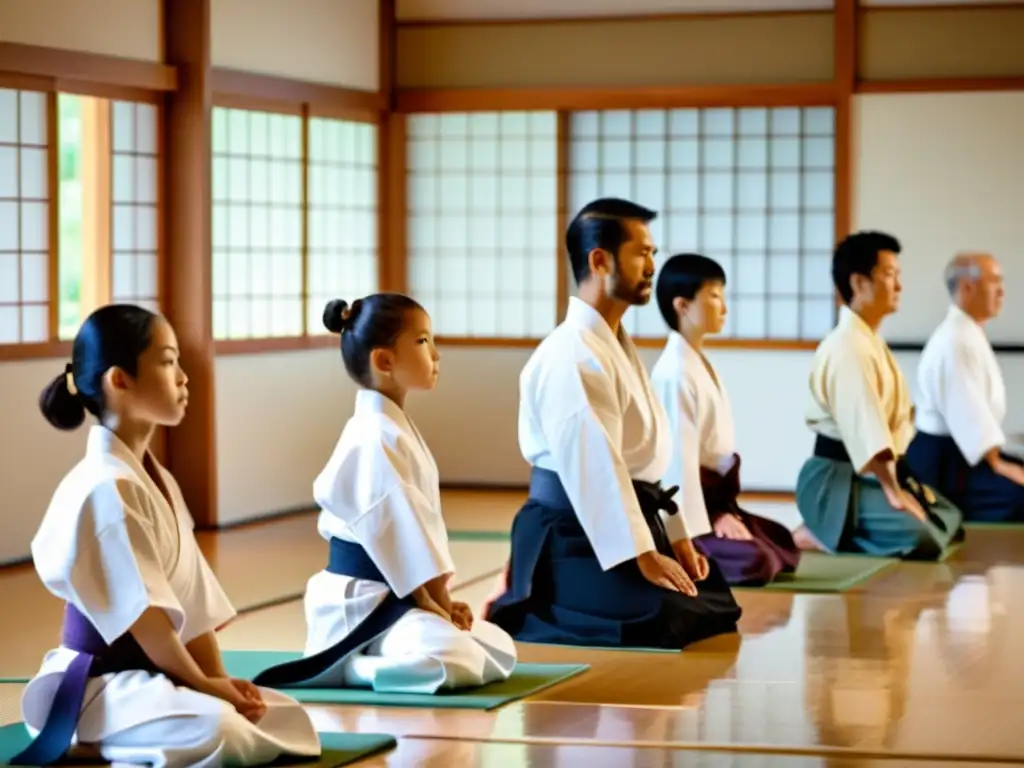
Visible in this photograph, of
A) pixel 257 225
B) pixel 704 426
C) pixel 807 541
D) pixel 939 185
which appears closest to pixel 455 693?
pixel 704 426

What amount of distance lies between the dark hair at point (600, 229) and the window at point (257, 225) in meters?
3.48

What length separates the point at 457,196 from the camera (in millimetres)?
10359

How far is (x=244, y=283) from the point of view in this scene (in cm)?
902

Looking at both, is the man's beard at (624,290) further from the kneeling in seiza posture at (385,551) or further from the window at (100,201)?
the window at (100,201)

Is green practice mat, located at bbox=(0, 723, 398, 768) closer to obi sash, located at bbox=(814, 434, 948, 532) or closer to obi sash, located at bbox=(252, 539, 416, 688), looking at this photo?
obi sash, located at bbox=(252, 539, 416, 688)

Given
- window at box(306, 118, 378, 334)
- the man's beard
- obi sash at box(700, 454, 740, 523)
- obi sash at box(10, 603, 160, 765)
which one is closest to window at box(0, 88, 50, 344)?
window at box(306, 118, 378, 334)

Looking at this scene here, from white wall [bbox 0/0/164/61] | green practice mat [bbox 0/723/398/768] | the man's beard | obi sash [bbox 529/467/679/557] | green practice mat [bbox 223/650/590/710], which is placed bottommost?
green practice mat [bbox 223/650/590/710]

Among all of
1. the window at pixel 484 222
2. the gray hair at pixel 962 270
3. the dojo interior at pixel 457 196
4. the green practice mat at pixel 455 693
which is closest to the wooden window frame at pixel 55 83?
the dojo interior at pixel 457 196

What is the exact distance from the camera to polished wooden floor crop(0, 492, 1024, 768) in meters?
4.20

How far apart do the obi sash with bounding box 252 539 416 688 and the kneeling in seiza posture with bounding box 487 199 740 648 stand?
0.80 meters

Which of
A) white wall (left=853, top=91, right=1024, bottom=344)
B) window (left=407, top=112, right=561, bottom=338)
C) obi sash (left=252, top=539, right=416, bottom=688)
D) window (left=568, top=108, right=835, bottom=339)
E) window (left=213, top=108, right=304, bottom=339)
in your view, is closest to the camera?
obi sash (left=252, top=539, right=416, bottom=688)

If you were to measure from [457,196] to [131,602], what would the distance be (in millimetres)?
6763

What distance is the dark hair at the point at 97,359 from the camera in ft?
12.7

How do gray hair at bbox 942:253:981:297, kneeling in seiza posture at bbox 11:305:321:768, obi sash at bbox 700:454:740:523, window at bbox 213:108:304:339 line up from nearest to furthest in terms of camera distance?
kneeling in seiza posture at bbox 11:305:321:768, obi sash at bbox 700:454:740:523, gray hair at bbox 942:253:981:297, window at bbox 213:108:304:339
